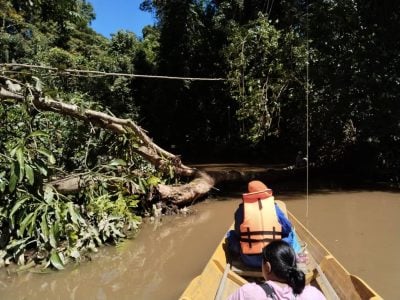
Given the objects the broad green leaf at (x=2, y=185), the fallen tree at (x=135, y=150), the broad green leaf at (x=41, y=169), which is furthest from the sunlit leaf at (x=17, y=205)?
the fallen tree at (x=135, y=150)

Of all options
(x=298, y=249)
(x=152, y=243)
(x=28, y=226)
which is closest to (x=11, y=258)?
(x=28, y=226)

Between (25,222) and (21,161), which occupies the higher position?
(21,161)

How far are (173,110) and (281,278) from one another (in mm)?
20751

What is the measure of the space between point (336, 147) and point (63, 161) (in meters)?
9.65

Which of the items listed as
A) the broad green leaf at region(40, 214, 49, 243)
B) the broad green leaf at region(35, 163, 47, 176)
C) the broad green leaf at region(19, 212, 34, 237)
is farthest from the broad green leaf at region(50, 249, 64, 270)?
the broad green leaf at region(35, 163, 47, 176)

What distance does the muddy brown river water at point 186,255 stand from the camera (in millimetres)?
6359

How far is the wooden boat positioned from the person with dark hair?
1.16 m

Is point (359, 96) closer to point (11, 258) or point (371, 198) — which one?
point (371, 198)

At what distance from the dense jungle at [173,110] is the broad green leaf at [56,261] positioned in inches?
0.8

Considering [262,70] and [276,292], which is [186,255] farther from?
[262,70]

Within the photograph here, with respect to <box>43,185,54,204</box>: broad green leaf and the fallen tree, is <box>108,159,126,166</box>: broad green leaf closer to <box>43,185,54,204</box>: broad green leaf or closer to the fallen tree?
the fallen tree

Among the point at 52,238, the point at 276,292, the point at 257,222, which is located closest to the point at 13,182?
the point at 52,238

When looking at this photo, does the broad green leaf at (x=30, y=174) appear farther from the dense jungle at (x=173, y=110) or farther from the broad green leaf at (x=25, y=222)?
the broad green leaf at (x=25, y=222)

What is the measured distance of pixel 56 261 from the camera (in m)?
7.00
